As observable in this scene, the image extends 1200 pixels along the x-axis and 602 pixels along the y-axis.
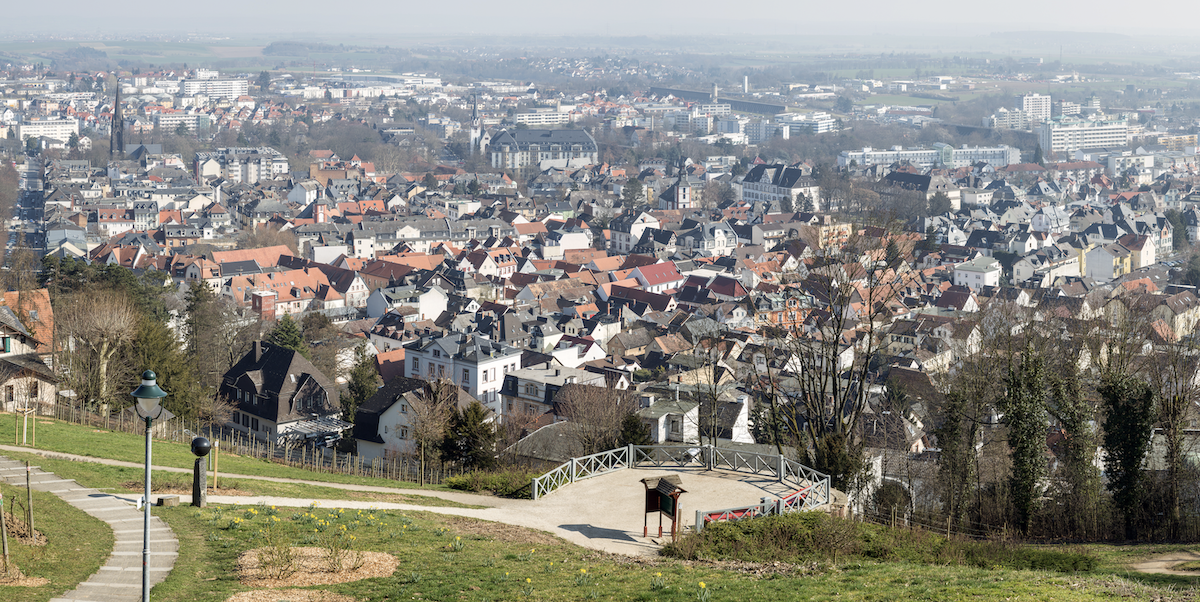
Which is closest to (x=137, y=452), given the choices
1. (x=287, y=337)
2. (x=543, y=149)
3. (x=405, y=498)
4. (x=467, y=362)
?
(x=405, y=498)

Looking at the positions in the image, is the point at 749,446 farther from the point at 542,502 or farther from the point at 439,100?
the point at 439,100

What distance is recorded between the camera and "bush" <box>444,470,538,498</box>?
615 inches

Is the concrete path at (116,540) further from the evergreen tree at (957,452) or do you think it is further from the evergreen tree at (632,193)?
the evergreen tree at (632,193)

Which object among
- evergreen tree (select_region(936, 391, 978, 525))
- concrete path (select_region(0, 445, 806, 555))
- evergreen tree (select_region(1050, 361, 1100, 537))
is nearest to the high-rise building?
evergreen tree (select_region(1050, 361, 1100, 537))

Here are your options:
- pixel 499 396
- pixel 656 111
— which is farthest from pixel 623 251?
pixel 656 111

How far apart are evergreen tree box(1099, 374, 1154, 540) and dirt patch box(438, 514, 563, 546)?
1070cm

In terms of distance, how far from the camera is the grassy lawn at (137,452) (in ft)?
55.0

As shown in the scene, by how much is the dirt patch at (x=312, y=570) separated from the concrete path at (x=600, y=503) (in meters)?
2.57

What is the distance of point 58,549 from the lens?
10922mm

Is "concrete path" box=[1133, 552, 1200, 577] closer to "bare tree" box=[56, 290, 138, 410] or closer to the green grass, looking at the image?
the green grass

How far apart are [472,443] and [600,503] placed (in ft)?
16.1

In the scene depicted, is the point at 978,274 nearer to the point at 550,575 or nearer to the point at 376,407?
the point at 376,407

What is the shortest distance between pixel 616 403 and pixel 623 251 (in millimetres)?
48745

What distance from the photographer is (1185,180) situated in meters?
102
